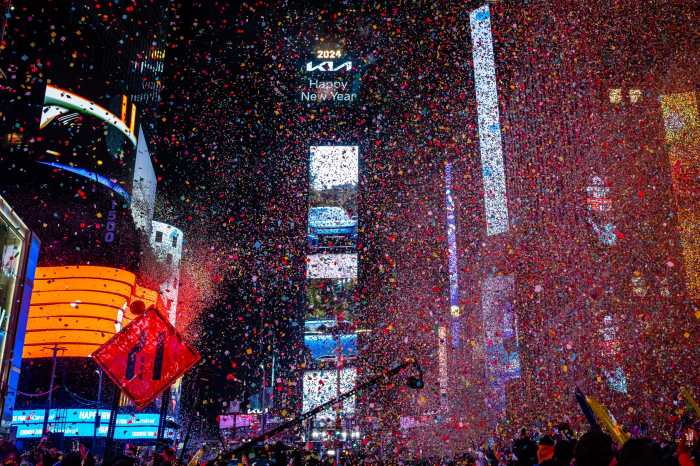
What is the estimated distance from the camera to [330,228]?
5394 centimetres

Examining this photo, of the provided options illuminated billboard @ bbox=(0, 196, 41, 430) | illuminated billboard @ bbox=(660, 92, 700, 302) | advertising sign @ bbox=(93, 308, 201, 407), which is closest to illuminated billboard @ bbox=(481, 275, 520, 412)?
illuminated billboard @ bbox=(660, 92, 700, 302)

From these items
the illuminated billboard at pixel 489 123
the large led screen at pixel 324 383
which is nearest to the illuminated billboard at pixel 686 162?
the illuminated billboard at pixel 489 123

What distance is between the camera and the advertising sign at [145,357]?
3.79 metres

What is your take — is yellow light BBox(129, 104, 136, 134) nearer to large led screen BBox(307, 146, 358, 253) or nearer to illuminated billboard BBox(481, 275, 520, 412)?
large led screen BBox(307, 146, 358, 253)

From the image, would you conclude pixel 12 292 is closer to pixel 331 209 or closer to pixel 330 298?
pixel 330 298

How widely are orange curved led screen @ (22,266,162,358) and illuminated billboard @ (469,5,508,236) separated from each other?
105ft

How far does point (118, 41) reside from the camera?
3669 cm

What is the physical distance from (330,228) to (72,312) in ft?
93.6

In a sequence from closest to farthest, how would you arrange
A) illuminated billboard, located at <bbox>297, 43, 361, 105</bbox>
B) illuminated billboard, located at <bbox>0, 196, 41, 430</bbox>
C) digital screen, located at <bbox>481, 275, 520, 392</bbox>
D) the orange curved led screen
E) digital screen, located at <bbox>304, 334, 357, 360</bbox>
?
illuminated billboard, located at <bbox>0, 196, 41, 430</bbox> < the orange curved led screen < digital screen, located at <bbox>481, 275, 520, 392</bbox> < digital screen, located at <bbox>304, 334, 357, 360</bbox> < illuminated billboard, located at <bbox>297, 43, 361, 105</bbox>

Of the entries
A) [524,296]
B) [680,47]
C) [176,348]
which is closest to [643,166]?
[680,47]

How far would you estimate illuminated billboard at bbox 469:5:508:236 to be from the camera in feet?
164

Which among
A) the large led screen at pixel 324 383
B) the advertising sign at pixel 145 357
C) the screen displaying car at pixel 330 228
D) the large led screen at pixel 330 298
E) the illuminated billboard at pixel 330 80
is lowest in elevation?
the large led screen at pixel 324 383

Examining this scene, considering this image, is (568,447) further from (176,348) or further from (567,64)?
(567,64)

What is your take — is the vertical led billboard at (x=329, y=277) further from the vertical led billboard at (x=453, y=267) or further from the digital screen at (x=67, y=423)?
the digital screen at (x=67, y=423)
